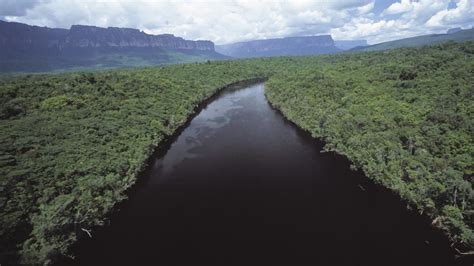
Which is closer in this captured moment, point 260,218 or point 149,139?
point 260,218

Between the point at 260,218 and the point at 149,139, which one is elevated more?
the point at 149,139

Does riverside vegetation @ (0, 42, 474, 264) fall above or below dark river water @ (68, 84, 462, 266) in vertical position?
above

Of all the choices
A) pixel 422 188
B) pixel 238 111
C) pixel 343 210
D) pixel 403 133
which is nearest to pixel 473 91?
pixel 403 133

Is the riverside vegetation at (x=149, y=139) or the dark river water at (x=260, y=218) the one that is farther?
the dark river water at (x=260, y=218)

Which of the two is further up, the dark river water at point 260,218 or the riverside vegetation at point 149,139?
the riverside vegetation at point 149,139

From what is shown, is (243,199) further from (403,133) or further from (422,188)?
(403,133)
